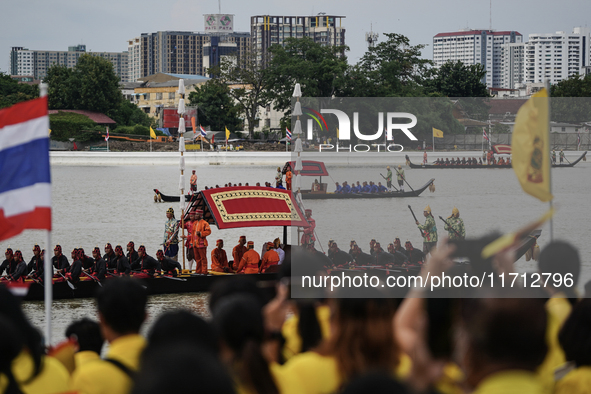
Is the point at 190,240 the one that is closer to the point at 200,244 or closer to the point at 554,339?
the point at 200,244

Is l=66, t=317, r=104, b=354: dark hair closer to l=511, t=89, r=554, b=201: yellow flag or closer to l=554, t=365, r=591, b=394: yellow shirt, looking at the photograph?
l=554, t=365, r=591, b=394: yellow shirt

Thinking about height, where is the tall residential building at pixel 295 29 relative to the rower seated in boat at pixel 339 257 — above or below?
above

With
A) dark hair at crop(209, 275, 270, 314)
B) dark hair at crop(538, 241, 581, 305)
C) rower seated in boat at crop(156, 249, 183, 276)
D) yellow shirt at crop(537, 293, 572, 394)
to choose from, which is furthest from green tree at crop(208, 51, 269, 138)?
dark hair at crop(209, 275, 270, 314)

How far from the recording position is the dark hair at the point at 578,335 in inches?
139

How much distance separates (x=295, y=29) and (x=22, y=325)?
19454cm

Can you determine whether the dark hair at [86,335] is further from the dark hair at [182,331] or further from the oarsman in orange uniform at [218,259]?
the oarsman in orange uniform at [218,259]

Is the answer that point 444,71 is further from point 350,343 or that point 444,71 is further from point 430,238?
point 350,343

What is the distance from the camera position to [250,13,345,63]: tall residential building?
7456 inches

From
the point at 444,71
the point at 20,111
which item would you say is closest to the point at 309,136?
the point at 20,111

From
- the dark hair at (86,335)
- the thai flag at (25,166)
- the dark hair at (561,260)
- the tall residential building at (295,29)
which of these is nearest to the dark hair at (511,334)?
the dark hair at (561,260)

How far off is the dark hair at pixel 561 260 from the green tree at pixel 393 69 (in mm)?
47884

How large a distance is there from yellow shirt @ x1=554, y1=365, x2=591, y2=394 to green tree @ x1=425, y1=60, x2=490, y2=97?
68697mm

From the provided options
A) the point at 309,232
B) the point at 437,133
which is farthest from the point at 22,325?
the point at 309,232

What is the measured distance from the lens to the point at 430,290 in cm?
341
